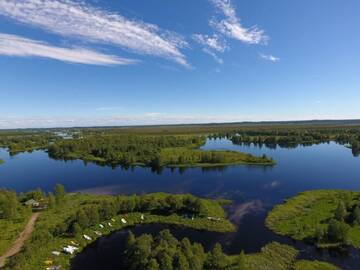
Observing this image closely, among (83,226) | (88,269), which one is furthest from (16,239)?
(88,269)

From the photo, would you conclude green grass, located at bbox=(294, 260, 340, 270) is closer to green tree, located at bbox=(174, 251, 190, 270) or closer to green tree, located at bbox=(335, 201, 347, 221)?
green tree, located at bbox=(335, 201, 347, 221)

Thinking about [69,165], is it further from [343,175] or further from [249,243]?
[343,175]

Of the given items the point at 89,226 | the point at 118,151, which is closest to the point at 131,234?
the point at 89,226

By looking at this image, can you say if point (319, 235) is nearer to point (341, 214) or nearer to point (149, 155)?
point (341, 214)

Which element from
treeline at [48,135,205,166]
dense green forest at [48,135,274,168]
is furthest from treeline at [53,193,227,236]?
treeline at [48,135,205,166]

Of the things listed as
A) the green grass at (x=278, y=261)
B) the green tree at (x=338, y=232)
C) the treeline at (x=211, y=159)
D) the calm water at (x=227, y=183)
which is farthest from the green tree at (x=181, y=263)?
the treeline at (x=211, y=159)

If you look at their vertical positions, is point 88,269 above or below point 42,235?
below

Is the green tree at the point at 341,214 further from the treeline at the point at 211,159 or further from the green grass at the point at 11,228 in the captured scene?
the treeline at the point at 211,159
